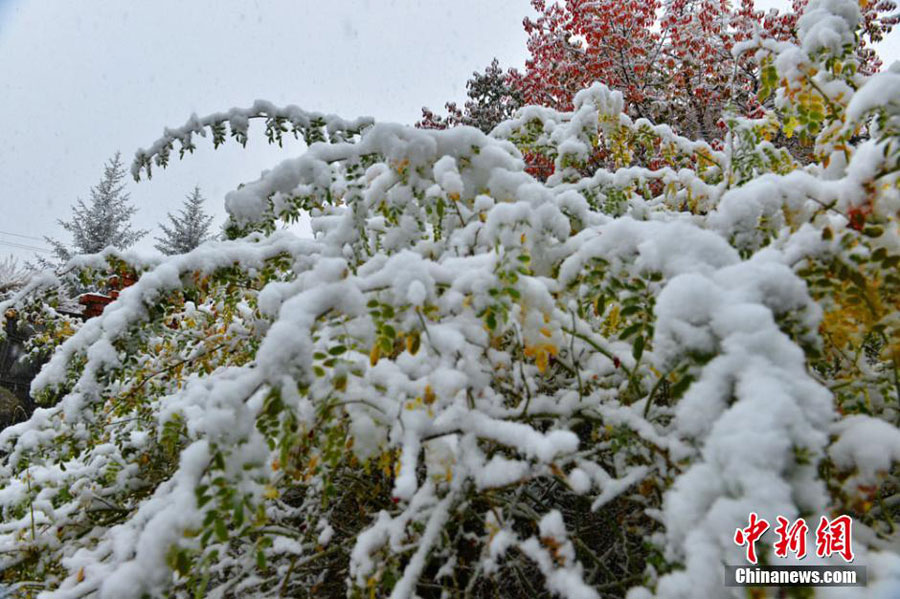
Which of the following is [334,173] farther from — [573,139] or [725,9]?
[725,9]

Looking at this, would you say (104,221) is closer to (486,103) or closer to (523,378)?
(486,103)

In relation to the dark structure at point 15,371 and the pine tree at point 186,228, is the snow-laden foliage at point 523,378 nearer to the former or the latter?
the dark structure at point 15,371

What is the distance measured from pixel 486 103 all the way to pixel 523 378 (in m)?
12.8

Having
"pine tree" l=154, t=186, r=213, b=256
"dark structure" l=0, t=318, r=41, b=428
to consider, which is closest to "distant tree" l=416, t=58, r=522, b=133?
"dark structure" l=0, t=318, r=41, b=428

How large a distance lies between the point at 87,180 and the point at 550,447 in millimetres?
86713

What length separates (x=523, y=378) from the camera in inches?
45.6

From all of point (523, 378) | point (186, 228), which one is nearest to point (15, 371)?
point (523, 378)

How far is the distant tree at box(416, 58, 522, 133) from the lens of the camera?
11844 mm

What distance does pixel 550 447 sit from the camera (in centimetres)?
93

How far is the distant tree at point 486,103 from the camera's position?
11844mm

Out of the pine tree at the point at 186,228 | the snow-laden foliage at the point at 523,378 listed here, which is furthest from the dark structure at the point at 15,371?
the pine tree at the point at 186,228

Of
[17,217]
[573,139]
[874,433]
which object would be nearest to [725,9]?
[573,139]

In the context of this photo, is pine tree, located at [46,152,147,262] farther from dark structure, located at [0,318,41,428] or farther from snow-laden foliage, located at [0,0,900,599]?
snow-laden foliage, located at [0,0,900,599]

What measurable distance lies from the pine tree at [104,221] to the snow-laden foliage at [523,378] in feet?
69.9
